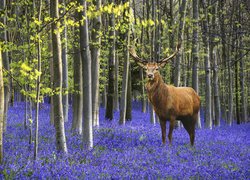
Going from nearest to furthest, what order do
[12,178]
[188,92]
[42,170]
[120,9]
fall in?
[12,178] → [42,170] → [120,9] → [188,92]

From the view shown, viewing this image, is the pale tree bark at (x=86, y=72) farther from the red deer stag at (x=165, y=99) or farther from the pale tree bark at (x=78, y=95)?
the pale tree bark at (x=78, y=95)

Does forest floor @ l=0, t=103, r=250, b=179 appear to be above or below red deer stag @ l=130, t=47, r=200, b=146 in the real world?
below

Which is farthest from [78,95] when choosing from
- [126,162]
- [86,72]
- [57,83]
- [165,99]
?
[126,162]

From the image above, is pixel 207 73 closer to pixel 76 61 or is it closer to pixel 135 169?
pixel 76 61

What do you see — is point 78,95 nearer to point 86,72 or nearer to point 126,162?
point 86,72

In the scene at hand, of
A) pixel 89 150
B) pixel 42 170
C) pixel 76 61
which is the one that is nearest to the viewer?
pixel 42 170

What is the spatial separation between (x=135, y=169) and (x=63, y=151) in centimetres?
227

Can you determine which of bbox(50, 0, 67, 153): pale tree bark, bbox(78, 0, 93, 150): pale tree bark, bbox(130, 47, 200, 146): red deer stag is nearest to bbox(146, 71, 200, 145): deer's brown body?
bbox(130, 47, 200, 146): red deer stag

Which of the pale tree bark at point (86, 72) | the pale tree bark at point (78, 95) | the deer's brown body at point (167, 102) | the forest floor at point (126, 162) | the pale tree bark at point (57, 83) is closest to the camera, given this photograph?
the forest floor at point (126, 162)

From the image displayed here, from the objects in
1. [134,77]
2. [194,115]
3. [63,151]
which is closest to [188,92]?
[194,115]

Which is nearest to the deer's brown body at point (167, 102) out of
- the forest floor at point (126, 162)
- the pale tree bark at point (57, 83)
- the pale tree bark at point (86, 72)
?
the forest floor at point (126, 162)

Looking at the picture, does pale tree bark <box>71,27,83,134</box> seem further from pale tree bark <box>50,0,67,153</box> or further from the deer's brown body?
pale tree bark <box>50,0,67,153</box>

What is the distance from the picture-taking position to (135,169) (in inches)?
329

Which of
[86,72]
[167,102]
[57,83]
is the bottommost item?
[167,102]
